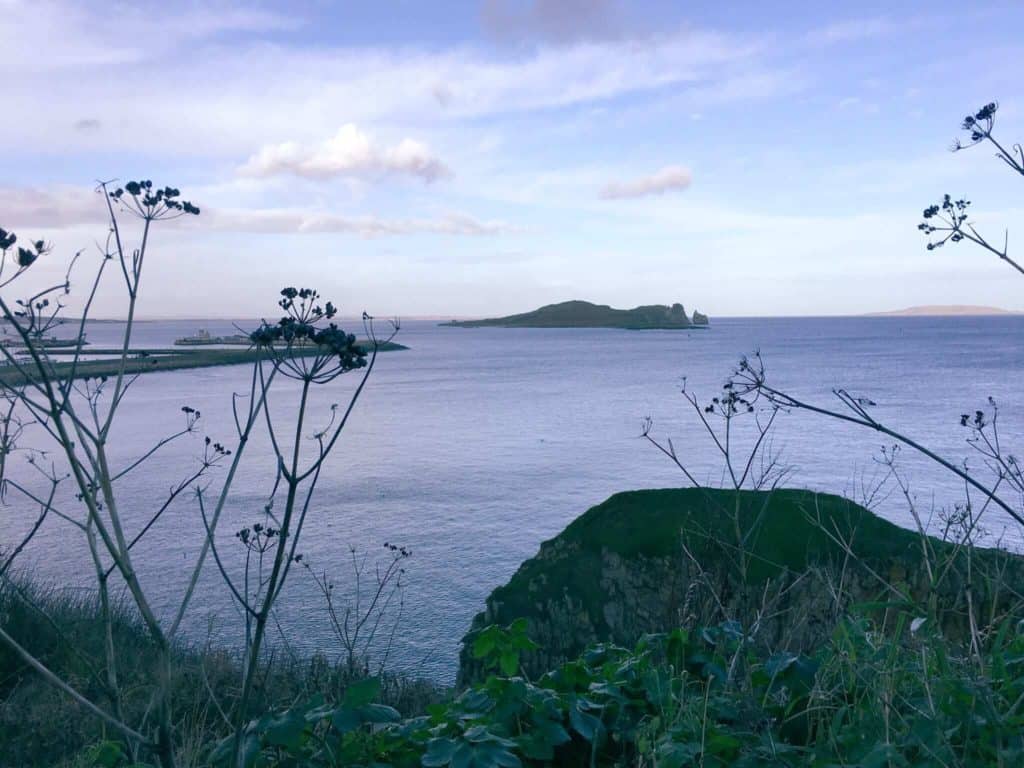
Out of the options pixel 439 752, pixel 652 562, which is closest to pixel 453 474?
pixel 652 562

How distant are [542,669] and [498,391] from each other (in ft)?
185

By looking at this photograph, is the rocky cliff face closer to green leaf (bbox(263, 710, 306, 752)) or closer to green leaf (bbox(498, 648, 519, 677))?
green leaf (bbox(498, 648, 519, 677))

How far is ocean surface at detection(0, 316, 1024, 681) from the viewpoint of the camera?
48.4 feet

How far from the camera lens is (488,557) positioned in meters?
17.5

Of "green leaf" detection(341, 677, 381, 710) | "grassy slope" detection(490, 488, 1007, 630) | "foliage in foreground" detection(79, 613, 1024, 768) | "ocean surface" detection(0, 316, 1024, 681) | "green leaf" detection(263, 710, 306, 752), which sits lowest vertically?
"ocean surface" detection(0, 316, 1024, 681)

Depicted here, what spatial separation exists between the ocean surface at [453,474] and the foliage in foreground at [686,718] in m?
1.46

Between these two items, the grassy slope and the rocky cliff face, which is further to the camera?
the grassy slope

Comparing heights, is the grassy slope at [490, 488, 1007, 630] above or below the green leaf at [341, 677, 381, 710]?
below

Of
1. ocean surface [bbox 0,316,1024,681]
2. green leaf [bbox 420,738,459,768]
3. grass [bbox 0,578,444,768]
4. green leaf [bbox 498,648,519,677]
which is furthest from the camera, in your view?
ocean surface [bbox 0,316,1024,681]

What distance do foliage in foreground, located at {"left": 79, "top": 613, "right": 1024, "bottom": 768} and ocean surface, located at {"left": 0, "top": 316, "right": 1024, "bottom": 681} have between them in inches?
57.4

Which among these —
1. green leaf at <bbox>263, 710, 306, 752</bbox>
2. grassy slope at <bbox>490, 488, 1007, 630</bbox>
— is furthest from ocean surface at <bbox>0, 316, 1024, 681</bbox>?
green leaf at <bbox>263, 710, 306, 752</bbox>

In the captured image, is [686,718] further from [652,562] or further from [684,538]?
[652,562]

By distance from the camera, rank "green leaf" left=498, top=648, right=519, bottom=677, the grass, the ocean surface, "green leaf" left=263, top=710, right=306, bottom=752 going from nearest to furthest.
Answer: "green leaf" left=263, top=710, right=306, bottom=752 < "green leaf" left=498, top=648, right=519, bottom=677 < the grass < the ocean surface

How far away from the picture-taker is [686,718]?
286 centimetres
